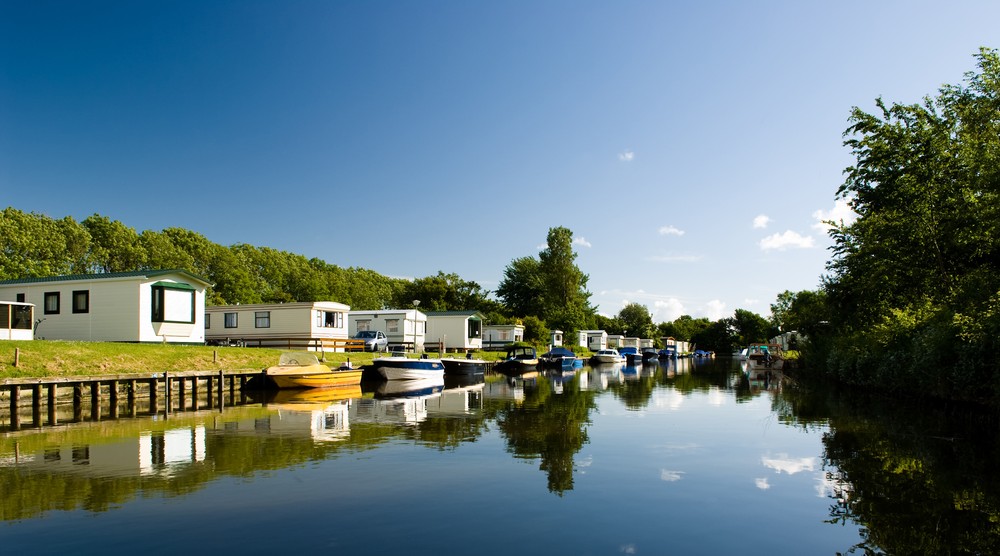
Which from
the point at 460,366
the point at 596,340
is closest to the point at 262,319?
the point at 460,366

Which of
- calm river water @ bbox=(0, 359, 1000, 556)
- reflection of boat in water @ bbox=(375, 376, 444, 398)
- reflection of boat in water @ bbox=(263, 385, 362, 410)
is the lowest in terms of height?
reflection of boat in water @ bbox=(375, 376, 444, 398)

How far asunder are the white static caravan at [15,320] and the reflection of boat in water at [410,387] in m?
16.6

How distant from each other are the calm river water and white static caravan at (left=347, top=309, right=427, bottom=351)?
32.7 meters

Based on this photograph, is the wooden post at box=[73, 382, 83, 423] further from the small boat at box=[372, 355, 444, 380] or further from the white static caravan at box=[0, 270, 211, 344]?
the small boat at box=[372, 355, 444, 380]

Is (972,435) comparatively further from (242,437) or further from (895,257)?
(242,437)

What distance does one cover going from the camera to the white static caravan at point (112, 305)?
3350 centimetres

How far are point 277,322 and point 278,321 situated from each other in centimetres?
A: 10

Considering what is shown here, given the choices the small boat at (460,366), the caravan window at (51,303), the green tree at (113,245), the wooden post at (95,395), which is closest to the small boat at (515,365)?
the small boat at (460,366)

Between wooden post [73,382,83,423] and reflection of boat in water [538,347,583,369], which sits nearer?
wooden post [73,382,83,423]

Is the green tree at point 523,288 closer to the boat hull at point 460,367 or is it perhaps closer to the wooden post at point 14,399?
the boat hull at point 460,367

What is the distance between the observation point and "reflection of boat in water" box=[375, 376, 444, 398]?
31741mm

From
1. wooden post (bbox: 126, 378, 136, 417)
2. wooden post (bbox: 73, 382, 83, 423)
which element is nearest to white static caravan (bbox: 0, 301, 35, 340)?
wooden post (bbox: 126, 378, 136, 417)

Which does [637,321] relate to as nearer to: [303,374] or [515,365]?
[515,365]

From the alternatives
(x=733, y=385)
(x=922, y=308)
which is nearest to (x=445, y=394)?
(x=733, y=385)
